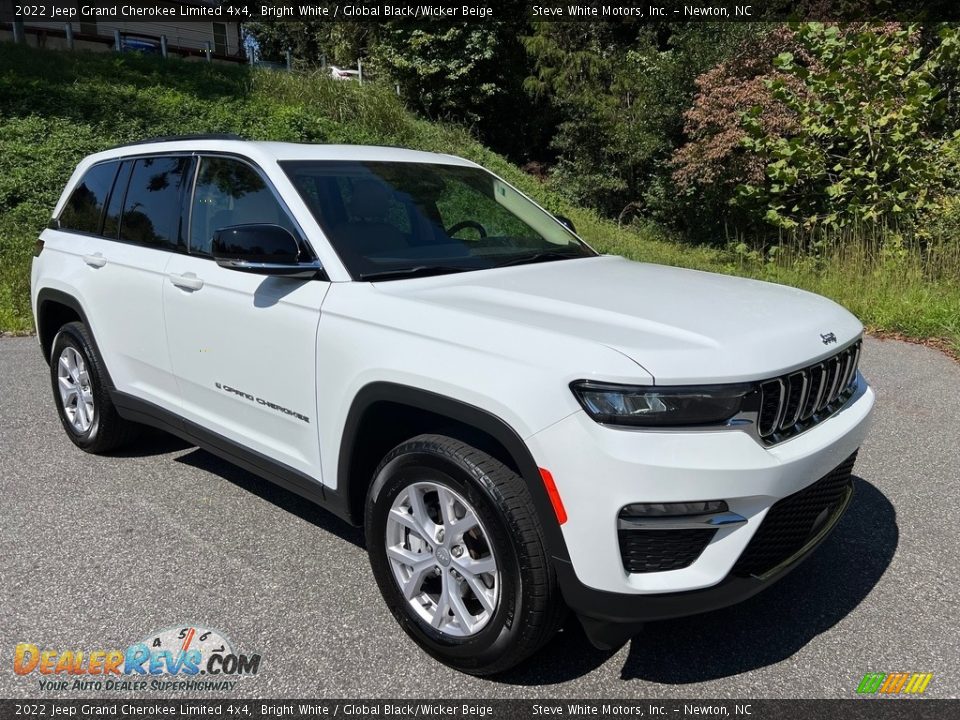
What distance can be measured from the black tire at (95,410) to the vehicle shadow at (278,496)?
385 mm

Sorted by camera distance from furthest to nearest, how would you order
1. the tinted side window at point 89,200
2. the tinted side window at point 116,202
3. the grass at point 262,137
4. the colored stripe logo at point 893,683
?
the grass at point 262,137
the tinted side window at point 89,200
the tinted side window at point 116,202
the colored stripe logo at point 893,683

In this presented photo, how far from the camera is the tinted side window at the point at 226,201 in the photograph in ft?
10.9

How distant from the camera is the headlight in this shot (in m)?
2.14

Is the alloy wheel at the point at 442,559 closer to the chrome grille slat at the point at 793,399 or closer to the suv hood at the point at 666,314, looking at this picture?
the suv hood at the point at 666,314

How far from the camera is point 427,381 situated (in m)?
2.46

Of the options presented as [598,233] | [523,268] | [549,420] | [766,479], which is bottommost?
[598,233]

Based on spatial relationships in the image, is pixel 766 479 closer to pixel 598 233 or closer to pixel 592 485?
pixel 592 485

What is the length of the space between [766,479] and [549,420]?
668 mm

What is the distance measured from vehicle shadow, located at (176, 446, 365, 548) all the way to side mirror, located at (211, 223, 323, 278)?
1341 mm

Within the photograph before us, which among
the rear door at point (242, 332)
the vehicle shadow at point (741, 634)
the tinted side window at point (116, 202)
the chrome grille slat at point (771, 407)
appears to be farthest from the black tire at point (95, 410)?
the chrome grille slat at point (771, 407)

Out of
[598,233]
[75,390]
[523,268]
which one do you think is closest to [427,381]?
[523,268]

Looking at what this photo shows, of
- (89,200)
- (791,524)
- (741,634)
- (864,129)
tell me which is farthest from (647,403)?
(864,129)

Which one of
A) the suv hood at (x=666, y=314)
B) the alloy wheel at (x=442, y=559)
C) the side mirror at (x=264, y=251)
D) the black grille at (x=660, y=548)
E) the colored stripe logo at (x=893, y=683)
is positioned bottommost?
the colored stripe logo at (x=893, y=683)

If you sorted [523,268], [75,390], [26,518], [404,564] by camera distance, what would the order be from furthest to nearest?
[75,390]
[26,518]
[523,268]
[404,564]
